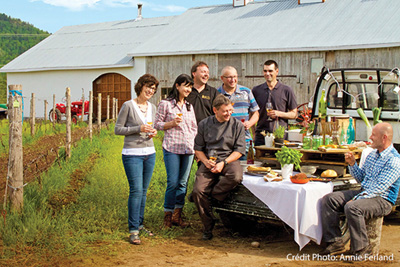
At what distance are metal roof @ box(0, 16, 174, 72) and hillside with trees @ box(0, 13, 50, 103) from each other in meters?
13.2

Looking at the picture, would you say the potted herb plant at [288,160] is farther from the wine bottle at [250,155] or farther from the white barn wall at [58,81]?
the white barn wall at [58,81]

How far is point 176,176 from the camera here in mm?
6371

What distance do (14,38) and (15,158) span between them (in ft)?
202

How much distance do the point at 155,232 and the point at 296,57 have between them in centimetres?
1439

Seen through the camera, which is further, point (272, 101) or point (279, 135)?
point (272, 101)

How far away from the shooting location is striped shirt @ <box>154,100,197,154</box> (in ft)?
20.8

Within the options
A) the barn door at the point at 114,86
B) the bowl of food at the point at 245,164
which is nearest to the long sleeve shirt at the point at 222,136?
the bowl of food at the point at 245,164

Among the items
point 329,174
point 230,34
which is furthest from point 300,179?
point 230,34

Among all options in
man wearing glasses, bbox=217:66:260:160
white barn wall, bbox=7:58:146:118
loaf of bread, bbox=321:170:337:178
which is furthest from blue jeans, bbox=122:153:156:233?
white barn wall, bbox=7:58:146:118

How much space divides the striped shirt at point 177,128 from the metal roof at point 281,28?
12.4 m

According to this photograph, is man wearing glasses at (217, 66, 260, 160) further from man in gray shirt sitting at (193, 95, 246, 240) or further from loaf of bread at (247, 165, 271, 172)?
man in gray shirt sitting at (193, 95, 246, 240)

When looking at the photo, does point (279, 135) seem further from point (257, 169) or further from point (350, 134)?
point (350, 134)

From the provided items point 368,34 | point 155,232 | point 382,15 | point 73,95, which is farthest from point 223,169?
point 73,95

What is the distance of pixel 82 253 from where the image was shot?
546cm
